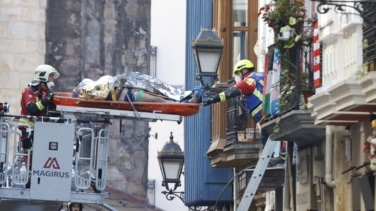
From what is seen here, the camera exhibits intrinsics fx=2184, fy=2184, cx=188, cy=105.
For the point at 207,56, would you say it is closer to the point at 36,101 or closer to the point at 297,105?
the point at 36,101

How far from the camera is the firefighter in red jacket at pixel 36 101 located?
2525 centimetres

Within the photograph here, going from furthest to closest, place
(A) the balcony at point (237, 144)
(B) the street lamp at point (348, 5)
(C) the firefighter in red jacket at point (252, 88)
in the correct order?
(A) the balcony at point (237, 144) → (C) the firefighter in red jacket at point (252, 88) → (B) the street lamp at point (348, 5)

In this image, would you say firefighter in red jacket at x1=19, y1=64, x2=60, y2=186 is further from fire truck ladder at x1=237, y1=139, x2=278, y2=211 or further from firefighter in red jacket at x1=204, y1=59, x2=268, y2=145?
fire truck ladder at x1=237, y1=139, x2=278, y2=211

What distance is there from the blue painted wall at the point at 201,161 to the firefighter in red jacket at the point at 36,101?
Result: 9.69 meters

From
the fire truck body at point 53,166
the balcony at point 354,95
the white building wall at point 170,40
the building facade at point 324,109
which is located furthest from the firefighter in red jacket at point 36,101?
the white building wall at point 170,40

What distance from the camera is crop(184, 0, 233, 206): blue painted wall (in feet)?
118

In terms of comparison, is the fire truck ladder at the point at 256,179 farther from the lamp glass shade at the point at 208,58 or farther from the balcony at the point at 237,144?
the balcony at the point at 237,144

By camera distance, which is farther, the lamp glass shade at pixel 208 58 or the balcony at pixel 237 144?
the balcony at pixel 237 144

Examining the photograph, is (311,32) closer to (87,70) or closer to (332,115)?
(332,115)

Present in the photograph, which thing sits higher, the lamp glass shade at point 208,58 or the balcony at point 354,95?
the lamp glass shade at point 208,58

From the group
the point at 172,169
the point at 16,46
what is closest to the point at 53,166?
the point at 172,169

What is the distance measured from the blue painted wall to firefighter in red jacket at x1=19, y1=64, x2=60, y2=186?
9.69m

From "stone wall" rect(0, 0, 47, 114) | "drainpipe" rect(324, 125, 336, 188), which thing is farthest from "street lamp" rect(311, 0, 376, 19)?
"stone wall" rect(0, 0, 47, 114)

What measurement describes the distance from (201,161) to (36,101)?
36.3ft
